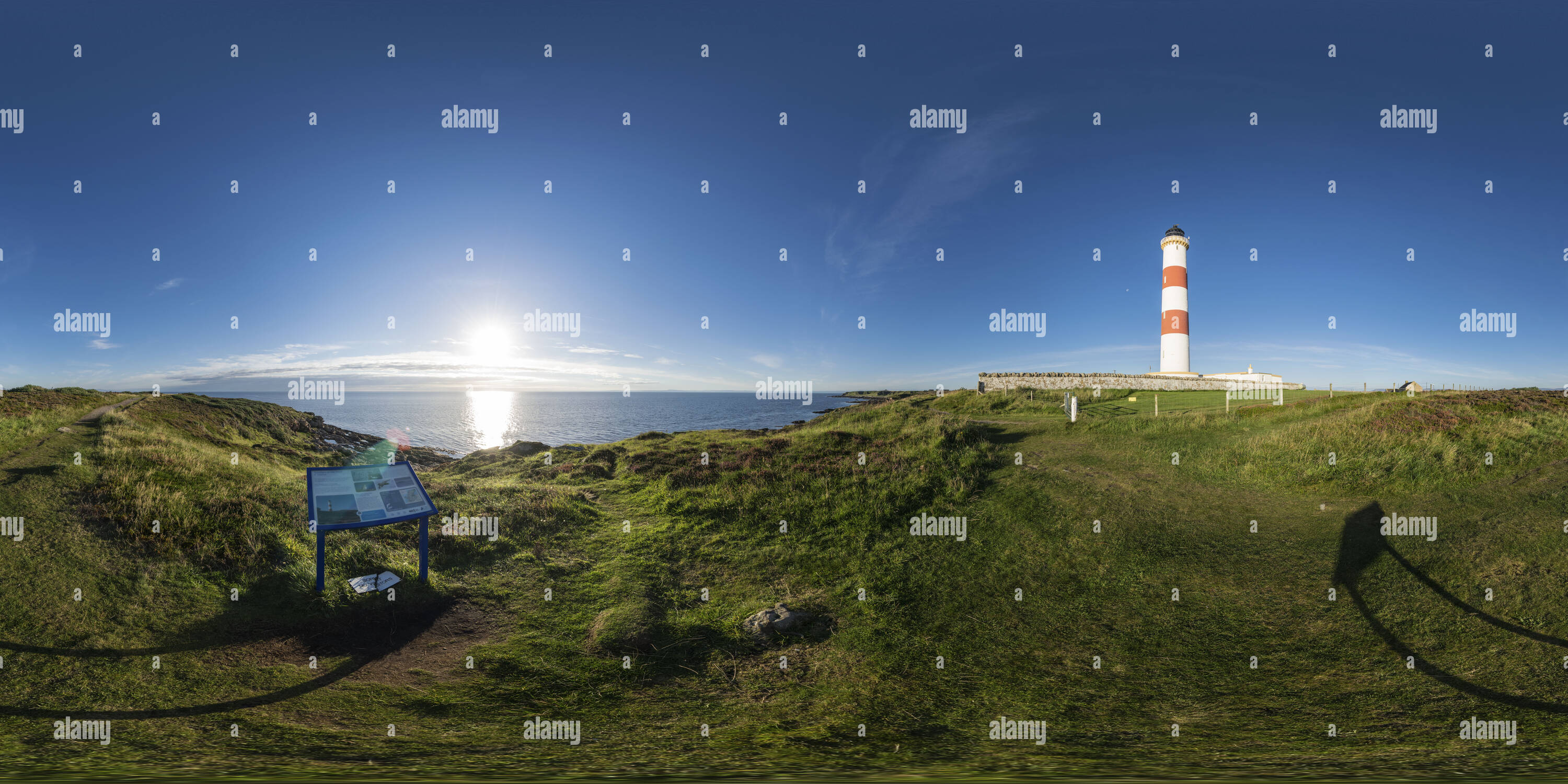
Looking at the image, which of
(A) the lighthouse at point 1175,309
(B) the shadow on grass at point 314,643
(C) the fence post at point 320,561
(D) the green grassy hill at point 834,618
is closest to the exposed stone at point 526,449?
(D) the green grassy hill at point 834,618

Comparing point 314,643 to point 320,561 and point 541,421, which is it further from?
→ point 541,421

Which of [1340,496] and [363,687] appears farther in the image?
[1340,496]

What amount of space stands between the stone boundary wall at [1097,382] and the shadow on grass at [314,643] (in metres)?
43.2

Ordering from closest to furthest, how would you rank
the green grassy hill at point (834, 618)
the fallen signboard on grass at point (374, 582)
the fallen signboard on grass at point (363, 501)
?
the green grassy hill at point (834, 618), the fallen signboard on grass at point (363, 501), the fallen signboard on grass at point (374, 582)

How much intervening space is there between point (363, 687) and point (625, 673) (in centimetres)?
339

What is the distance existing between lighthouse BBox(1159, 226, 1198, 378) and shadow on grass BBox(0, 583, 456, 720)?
202ft

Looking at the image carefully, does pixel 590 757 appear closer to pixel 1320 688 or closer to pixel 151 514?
pixel 1320 688

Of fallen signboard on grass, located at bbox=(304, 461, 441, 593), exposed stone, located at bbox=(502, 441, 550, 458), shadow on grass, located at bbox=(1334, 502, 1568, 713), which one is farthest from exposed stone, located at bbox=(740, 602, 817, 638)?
exposed stone, located at bbox=(502, 441, 550, 458)

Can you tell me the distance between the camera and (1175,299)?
53.7 metres

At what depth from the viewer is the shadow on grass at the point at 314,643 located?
6.35 metres

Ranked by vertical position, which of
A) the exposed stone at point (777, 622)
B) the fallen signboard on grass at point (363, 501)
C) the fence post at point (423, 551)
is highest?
the fallen signboard on grass at point (363, 501)

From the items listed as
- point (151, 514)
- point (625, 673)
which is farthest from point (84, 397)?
point (625, 673)

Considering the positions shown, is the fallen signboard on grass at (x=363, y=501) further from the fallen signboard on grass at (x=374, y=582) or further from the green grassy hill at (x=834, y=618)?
the green grassy hill at (x=834, y=618)

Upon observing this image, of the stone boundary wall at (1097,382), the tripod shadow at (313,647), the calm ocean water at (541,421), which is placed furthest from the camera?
the calm ocean water at (541,421)
